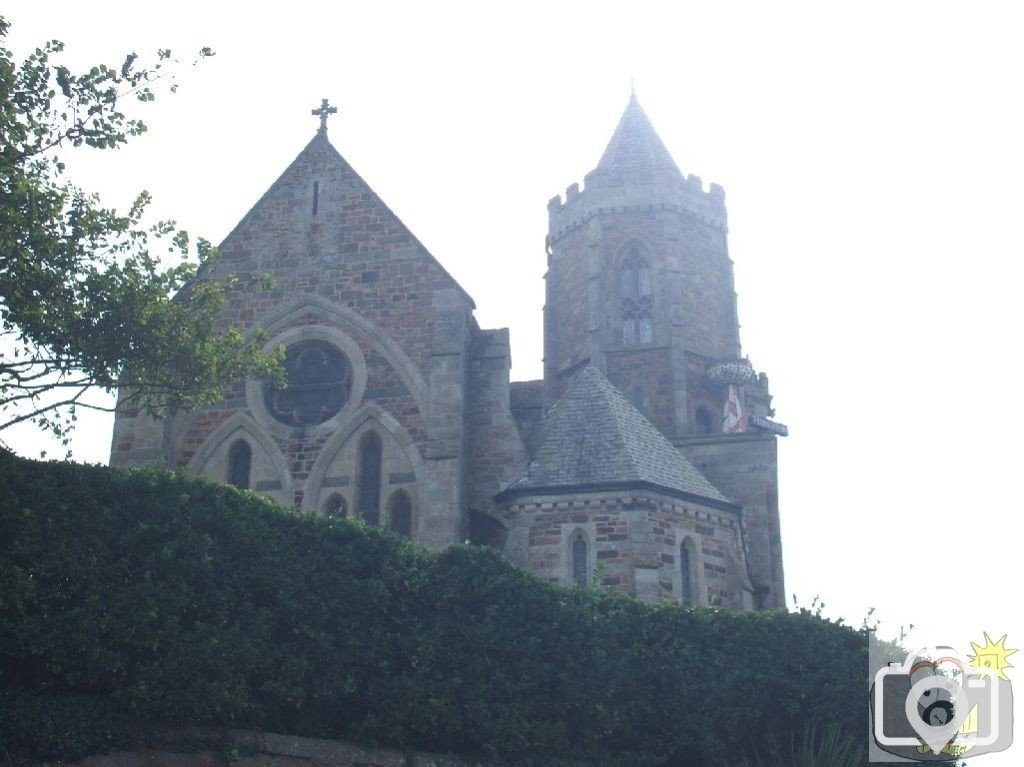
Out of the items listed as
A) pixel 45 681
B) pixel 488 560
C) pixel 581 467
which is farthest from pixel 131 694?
pixel 581 467

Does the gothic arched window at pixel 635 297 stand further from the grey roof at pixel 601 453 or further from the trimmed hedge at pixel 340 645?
the trimmed hedge at pixel 340 645

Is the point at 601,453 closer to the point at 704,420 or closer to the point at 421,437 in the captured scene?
the point at 421,437

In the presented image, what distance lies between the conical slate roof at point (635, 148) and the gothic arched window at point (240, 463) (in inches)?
864

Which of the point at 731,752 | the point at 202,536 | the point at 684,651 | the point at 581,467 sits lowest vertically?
the point at 731,752

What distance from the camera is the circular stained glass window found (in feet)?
97.6

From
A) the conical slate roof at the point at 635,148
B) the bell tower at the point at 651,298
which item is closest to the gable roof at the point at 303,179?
the bell tower at the point at 651,298

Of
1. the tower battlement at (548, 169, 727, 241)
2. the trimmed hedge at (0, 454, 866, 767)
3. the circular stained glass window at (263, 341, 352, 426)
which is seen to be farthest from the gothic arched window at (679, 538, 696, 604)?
the tower battlement at (548, 169, 727, 241)

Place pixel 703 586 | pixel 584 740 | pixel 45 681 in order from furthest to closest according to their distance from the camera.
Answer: pixel 703 586 → pixel 584 740 → pixel 45 681

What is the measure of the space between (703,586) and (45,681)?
1398cm

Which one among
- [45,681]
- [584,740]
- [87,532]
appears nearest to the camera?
[45,681]

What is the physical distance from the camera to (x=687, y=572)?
27.3 metres

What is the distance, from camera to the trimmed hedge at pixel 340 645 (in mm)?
17766

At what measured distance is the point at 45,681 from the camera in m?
17.7

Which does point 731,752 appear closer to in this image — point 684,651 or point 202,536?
point 684,651
